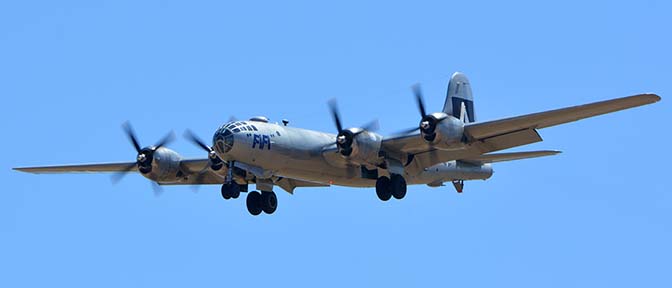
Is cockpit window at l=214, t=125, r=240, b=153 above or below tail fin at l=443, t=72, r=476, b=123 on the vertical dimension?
below

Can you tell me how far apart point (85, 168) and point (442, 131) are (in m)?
15.7

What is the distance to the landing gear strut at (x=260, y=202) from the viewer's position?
4294 cm

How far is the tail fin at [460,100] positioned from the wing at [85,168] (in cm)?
1218

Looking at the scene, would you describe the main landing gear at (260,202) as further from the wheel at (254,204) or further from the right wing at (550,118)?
the right wing at (550,118)

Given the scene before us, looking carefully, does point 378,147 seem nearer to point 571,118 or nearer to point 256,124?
point 256,124

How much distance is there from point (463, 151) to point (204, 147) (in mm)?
9261

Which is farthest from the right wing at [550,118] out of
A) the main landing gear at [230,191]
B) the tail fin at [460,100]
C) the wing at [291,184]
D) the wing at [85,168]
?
the wing at [85,168]

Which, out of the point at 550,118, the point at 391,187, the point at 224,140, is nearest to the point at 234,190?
the point at 224,140

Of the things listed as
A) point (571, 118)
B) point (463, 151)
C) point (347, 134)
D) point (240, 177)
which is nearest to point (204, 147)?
point (240, 177)

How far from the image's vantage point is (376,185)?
134ft

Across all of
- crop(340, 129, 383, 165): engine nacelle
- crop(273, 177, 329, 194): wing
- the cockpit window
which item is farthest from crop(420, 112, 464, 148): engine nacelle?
crop(273, 177, 329, 194): wing

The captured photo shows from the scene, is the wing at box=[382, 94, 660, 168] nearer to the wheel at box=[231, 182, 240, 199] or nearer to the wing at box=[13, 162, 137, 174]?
the wheel at box=[231, 182, 240, 199]

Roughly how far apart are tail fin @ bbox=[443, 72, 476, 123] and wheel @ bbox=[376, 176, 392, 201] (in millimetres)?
5752

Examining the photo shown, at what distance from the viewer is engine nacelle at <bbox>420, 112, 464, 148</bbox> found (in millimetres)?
38250
